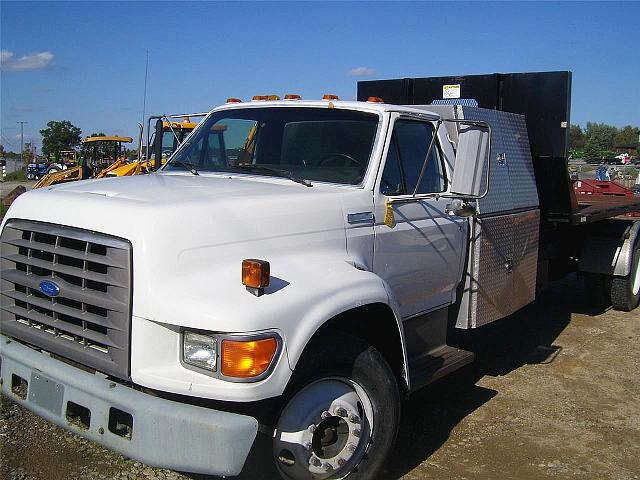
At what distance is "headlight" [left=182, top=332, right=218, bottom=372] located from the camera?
2.89 m

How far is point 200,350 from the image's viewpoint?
2928mm

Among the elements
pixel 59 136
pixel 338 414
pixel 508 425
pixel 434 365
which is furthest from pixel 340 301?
pixel 59 136

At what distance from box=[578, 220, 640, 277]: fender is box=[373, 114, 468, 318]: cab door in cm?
384

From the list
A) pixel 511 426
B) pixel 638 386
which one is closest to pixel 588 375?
pixel 638 386

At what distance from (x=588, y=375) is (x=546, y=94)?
111 inches

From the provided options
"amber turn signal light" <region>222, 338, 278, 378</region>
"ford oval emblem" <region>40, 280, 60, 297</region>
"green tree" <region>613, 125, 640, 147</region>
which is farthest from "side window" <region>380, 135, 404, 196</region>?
"green tree" <region>613, 125, 640, 147</region>

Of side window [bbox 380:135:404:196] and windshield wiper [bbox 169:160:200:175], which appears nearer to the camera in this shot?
side window [bbox 380:135:404:196]

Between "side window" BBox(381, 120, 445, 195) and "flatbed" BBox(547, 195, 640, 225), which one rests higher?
"side window" BBox(381, 120, 445, 195)

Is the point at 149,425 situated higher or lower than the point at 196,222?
lower

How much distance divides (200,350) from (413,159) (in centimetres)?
221

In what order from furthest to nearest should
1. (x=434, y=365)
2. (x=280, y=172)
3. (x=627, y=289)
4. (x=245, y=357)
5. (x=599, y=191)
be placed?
(x=599, y=191) → (x=627, y=289) → (x=434, y=365) → (x=280, y=172) → (x=245, y=357)

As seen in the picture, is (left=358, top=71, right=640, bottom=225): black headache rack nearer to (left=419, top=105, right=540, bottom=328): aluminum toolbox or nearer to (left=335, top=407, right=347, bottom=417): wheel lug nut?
(left=419, top=105, right=540, bottom=328): aluminum toolbox

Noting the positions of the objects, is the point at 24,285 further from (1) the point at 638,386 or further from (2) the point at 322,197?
(1) the point at 638,386

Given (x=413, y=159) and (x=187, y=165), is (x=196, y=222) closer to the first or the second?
(x=187, y=165)
